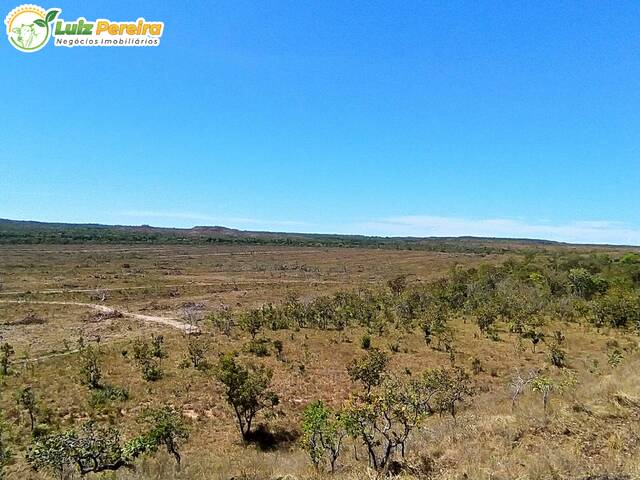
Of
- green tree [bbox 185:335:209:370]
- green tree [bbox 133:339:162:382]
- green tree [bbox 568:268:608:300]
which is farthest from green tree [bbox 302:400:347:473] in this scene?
green tree [bbox 568:268:608:300]

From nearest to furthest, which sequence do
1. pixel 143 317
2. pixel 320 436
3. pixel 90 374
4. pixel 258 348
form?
1. pixel 320 436
2. pixel 90 374
3. pixel 258 348
4. pixel 143 317

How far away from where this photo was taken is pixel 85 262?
10819cm

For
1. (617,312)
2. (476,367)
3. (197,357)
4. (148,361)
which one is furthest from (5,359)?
(617,312)

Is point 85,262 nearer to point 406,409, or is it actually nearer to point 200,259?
point 200,259

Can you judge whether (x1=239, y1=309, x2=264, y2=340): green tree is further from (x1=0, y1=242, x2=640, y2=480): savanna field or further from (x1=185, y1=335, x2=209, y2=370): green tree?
(x1=185, y1=335, x2=209, y2=370): green tree

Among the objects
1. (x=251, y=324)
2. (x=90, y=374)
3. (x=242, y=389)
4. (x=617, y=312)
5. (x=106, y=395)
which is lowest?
(x=106, y=395)

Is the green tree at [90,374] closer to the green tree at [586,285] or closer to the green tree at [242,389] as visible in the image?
the green tree at [242,389]

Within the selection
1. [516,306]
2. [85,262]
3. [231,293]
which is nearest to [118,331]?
[231,293]

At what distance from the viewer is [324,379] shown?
29641 mm

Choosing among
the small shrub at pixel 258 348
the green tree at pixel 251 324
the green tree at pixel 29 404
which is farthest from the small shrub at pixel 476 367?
the green tree at pixel 29 404

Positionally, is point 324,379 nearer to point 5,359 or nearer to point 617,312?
point 5,359

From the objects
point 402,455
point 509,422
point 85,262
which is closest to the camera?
point 402,455

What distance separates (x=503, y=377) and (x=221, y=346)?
75.7 feet

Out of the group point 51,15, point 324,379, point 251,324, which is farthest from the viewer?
point 251,324
